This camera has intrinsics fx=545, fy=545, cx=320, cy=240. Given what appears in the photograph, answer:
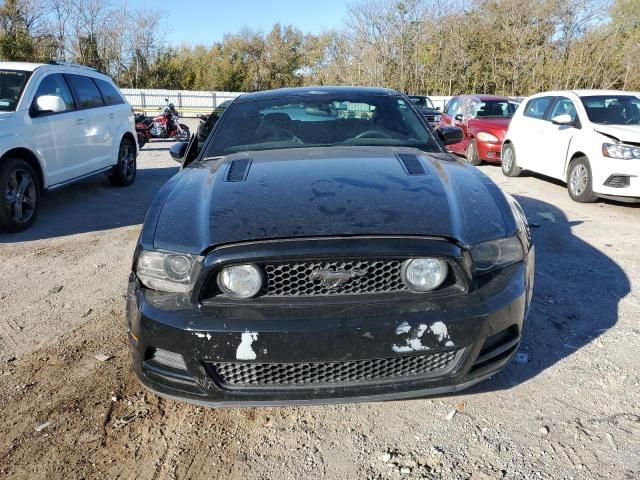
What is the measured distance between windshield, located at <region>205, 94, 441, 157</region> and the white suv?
3177mm

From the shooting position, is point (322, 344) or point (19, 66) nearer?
point (322, 344)

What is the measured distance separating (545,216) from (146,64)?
1672 inches

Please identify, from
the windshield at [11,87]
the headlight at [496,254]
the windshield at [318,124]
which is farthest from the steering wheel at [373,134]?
the windshield at [11,87]

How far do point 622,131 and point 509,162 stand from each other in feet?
9.29

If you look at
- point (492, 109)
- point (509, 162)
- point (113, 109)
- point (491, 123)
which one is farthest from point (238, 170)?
point (492, 109)

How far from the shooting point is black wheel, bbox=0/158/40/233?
5688mm

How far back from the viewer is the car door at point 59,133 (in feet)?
20.5

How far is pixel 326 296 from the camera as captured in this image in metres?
2.21

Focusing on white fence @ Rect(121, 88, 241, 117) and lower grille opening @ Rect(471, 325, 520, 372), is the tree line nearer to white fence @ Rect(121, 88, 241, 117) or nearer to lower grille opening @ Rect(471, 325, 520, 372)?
white fence @ Rect(121, 88, 241, 117)

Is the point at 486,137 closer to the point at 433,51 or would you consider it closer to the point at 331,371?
the point at 331,371

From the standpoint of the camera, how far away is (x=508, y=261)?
240cm

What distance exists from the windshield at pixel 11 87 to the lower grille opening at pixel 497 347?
5.80 metres

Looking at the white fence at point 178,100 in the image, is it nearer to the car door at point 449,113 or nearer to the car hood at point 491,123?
the car door at point 449,113

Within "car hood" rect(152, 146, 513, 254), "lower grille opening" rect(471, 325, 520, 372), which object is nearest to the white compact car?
"car hood" rect(152, 146, 513, 254)
